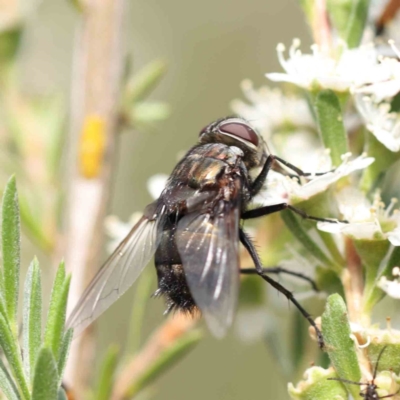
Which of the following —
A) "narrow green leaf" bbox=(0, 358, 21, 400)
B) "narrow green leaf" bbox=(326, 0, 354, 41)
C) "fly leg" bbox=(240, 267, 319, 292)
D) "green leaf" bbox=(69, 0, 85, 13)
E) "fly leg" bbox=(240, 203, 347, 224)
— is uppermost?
"green leaf" bbox=(69, 0, 85, 13)

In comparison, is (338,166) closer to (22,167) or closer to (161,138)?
(22,167)

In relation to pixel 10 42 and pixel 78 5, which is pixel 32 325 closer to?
pixel 78 5

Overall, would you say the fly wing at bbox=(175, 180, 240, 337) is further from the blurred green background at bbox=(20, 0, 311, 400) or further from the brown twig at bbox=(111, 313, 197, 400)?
the blurred green background at bbox=(20, 0, 311, 400)

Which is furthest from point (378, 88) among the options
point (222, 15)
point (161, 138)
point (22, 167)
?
point (222, 15)

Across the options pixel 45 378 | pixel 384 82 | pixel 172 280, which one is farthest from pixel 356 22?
pixel 45 378

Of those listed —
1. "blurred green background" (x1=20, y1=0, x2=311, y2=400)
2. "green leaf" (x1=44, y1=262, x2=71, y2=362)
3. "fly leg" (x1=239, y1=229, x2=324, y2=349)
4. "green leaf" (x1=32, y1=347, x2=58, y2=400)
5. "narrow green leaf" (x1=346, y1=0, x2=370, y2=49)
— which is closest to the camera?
"green leaf" (x1=32, y1=347, x2=58, y2=400)

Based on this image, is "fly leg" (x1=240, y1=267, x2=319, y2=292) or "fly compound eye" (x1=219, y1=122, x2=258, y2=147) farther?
"fly compound eye" (x1=219, y1=122, x2=258, y2=147)

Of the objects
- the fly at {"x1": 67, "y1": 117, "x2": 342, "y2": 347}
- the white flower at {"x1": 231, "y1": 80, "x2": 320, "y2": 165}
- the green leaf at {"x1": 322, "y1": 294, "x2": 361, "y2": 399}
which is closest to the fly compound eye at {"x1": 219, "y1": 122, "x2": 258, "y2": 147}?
the fly at {"x1": 67, "y1": 117, "x2": 342, "y2": 347}
